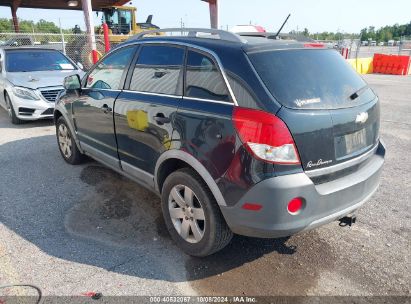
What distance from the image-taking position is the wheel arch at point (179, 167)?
253 centimetres

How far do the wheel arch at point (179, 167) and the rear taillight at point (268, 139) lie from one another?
1.40ft

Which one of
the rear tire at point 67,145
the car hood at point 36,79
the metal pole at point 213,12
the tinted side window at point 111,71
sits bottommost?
the rear tire at point 67,145

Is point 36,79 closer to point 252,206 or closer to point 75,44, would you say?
point 252,206

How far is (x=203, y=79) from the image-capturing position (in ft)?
8.89

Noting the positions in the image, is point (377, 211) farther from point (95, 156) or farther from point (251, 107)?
point (95, 156)

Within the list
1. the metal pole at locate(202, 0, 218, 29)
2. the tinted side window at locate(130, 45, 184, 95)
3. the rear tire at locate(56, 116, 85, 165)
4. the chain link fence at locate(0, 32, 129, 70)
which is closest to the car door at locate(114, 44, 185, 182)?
the tinted side window at locate(130, 45, 184, 95)

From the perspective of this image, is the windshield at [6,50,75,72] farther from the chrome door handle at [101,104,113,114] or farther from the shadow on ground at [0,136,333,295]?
the chrome door handle at [101,104,113,114]

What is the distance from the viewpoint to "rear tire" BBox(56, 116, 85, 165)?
15.9ft

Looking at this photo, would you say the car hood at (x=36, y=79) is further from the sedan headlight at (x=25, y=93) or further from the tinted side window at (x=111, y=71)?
the tinted side window at (x=111, y=71)

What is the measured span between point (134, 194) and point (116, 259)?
1276mm

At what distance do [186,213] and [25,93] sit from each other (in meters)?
5.71

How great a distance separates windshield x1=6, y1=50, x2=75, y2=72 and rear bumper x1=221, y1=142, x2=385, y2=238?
7127mm

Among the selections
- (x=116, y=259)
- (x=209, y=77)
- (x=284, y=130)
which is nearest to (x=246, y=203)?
(x=284, y=130)

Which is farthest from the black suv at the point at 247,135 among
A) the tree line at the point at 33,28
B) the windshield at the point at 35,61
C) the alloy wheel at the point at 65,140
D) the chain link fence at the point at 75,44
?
the tree line at the point at 33,28
